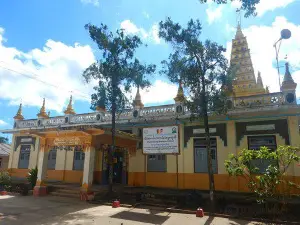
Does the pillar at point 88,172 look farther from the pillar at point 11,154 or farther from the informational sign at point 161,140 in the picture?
the pillar at point 11,154

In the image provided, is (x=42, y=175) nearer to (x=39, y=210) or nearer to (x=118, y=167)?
(x=39, y=210)

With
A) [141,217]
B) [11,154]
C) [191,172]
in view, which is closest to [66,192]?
[141,217]

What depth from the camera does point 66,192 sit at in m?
14.4

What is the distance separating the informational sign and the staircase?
4522 mm

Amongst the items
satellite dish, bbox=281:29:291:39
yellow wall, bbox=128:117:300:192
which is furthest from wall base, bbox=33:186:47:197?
satellite dish, bbox=281:29:291:39

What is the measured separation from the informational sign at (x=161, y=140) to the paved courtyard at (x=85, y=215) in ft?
12.9

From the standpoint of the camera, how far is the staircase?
45.4ft

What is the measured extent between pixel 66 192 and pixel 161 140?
6.37 metres

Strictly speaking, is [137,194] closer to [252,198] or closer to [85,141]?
[85,141]

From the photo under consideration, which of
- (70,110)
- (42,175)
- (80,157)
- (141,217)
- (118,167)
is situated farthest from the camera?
(70,110)

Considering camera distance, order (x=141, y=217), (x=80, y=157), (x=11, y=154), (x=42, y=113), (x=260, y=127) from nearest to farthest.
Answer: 1. (x=141, y=217)
2. (x=260, y=127)
3. (x=80, y=157)
4. (x=42, y=113)
5. (x=11, y=154)

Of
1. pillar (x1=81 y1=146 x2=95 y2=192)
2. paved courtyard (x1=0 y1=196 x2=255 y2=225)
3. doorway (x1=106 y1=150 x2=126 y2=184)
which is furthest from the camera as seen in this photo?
doorway (x1=106 y1=150 x2=126 y2=184)

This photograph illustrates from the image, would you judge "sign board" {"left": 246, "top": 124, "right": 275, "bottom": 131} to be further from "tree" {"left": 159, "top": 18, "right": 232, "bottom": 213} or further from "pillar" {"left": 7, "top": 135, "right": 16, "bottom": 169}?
"pillar" {"left": 7, "top": 135, "right": 16, "bottom": 169}

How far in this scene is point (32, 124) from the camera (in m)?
21.8
